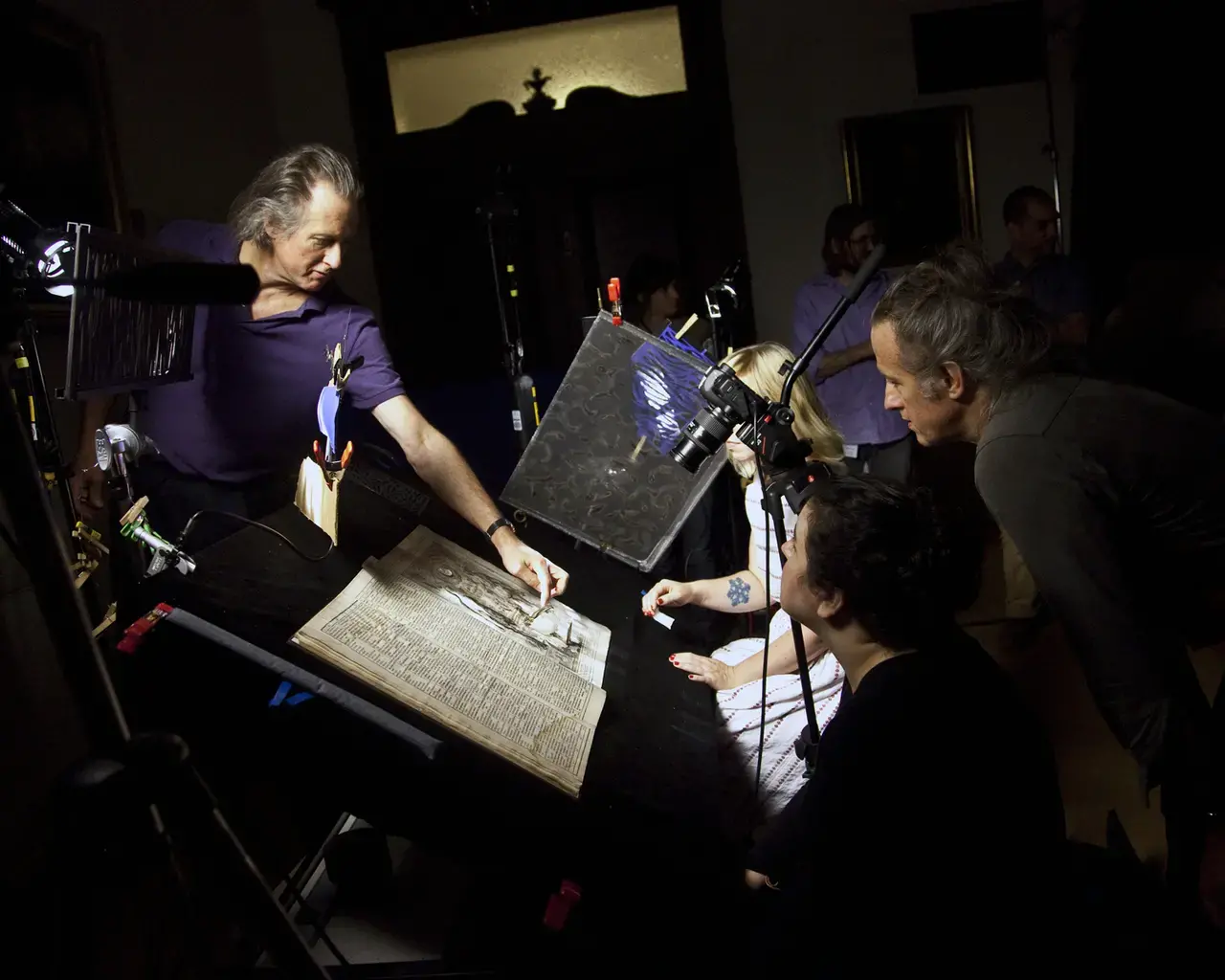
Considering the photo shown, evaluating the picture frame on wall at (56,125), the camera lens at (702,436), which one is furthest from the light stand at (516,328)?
the camera lens at (702,436)

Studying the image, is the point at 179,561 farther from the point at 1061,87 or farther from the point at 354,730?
the point at 1061,87

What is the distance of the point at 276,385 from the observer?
1983mm

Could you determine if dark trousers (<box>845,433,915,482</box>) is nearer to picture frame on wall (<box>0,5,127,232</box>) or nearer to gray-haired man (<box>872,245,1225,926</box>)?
gray-haired man (<box>872,245,1225,926</box>)

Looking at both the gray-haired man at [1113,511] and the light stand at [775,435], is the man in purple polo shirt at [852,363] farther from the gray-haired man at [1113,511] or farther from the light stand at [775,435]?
the light stand at [775,435]

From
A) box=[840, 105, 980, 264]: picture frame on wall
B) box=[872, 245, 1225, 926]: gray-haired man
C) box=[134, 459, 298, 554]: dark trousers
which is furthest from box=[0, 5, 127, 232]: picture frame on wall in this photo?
box=[840, 105, 980, 264]: picture frame on wall

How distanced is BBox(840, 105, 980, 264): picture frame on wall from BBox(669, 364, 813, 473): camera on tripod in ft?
9.57

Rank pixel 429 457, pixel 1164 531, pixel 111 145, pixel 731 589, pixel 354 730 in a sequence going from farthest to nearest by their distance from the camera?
pixel 111 145 < pixel 731 589 < pixel 429 457 < pixel 1164 531 < pixel 354 730

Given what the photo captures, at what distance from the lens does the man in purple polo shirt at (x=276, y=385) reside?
1835 mm

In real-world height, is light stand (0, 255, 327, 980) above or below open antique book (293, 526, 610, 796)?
above

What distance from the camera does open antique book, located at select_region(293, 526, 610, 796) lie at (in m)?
1.22

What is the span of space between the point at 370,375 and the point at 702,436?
824 mm

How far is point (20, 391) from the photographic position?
134 centimetres

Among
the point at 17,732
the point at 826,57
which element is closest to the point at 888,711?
the point at 17,732

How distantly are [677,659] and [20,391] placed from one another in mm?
1200
